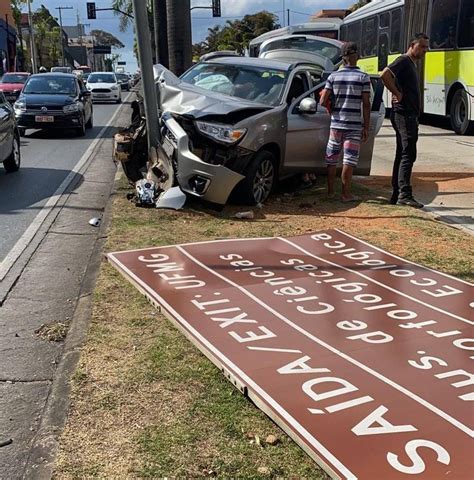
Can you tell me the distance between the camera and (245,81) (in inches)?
361

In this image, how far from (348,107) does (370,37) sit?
14.9 metres

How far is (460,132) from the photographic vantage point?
1633 cm

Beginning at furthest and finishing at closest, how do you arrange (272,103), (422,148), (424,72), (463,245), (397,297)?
(424,72) → (422,148) → (272,103) → (463,245) → (397,297)

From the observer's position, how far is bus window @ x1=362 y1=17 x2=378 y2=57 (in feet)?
69.7

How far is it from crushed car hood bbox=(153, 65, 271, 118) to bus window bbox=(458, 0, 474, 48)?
8.80m

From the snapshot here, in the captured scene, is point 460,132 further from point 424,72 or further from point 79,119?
point 79,119

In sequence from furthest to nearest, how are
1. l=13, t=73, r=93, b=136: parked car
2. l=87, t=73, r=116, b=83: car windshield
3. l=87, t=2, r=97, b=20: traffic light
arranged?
1. l=87, t=2, r=97, b=20: traffic light
2. l=87, t=73, r=116, b=83: car windshield
3. l=13, t=73, r=93, b=136: parked car

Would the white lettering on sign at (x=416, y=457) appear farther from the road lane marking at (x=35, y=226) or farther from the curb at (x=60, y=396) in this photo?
the road lane marking at (x=35, y=226)

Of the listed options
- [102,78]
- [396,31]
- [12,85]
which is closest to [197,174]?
[396,31]

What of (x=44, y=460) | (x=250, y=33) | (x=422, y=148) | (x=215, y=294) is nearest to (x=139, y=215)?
(x=215, y=294)

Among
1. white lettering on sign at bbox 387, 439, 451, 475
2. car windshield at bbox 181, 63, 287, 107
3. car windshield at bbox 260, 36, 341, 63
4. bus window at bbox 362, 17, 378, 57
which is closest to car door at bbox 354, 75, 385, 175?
car windshield at bbox 181, 63, 287, 107

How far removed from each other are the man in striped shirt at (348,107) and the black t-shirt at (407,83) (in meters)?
0.45

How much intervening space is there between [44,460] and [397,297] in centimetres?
300

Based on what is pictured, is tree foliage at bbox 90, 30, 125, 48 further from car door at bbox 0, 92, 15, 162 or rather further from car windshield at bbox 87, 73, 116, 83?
car door at bbox 0, 92, 15, 162
